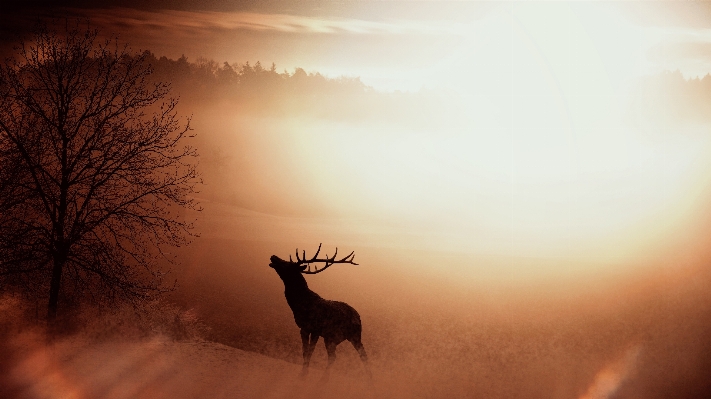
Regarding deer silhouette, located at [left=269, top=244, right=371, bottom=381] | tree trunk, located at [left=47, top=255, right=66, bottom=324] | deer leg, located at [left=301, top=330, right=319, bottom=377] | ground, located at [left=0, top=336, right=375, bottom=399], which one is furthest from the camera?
deer leg, located at [left=301, top=330, right=319, bottom=377]

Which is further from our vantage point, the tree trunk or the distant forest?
the distant forest

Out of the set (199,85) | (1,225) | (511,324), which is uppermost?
(199,85)

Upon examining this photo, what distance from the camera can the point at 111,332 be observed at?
20406 mm

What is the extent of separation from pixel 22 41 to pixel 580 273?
31562 millimetres

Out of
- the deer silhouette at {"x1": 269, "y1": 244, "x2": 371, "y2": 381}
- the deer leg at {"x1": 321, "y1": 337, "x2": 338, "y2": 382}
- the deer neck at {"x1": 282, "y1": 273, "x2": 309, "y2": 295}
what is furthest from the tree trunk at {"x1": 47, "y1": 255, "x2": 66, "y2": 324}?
the deer leg at {"x1": 321, "y1": 337, "x2": 338, "y2": 382}

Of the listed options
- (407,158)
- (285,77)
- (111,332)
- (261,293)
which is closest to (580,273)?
(261,293)

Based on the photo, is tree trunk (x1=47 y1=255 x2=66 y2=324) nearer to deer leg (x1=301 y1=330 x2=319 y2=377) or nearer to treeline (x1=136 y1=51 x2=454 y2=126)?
deer leg (x1=301 y1=330 x2=319 y2=377)

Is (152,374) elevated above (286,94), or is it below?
below

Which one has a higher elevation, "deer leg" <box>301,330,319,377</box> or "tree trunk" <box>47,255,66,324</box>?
"tree trunk" <box>47,255,66,324</box>

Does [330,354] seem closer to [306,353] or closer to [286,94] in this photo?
[306,353]

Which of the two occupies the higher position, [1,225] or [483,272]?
[1,225]

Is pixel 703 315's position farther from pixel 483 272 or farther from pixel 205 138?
pixel 205 138

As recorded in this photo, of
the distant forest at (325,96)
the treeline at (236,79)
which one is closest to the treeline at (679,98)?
the distant forest at (325,96)

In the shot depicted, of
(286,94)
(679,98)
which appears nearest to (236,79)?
(286,94)
